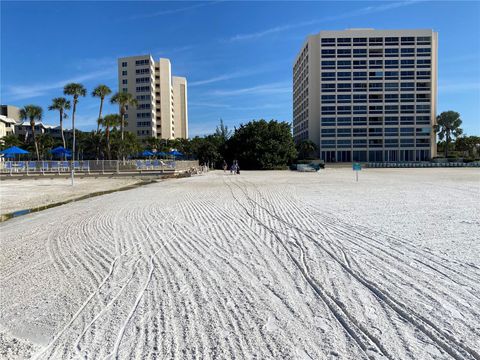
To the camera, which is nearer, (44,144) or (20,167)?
(20,167)

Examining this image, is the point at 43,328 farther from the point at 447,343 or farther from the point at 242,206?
the point at 242,206

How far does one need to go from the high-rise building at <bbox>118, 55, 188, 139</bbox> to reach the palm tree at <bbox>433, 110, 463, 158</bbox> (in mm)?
78801

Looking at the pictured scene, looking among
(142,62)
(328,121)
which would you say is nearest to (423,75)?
(328,121)

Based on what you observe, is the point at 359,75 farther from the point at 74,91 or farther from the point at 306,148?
the point at 74,91

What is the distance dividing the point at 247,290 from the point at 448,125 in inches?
4023

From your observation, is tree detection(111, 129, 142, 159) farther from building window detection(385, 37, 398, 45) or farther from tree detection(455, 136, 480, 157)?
tree detection(455, 136, 480, 157)

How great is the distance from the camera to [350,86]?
308ft

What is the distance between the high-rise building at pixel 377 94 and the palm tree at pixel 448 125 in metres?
1.93

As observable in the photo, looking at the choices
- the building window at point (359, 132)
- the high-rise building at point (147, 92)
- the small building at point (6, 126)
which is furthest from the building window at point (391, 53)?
the small building at point (6, 126)

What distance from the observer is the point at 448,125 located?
90.9 metres

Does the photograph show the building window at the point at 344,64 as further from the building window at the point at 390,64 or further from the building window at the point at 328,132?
the building window at the point at 328,132

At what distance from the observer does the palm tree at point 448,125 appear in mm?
90750

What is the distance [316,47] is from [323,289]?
327 feet

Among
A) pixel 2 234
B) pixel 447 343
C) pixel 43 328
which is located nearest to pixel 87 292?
pixel 43 328
